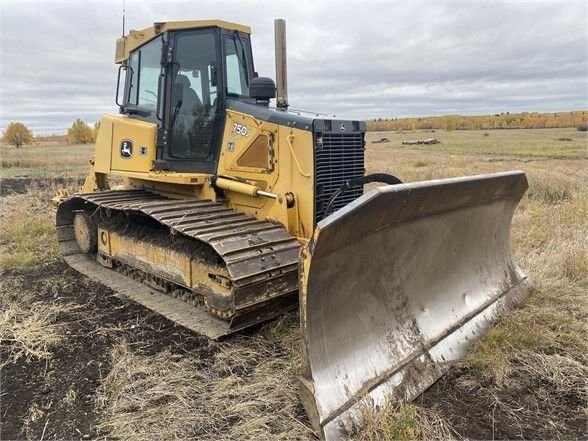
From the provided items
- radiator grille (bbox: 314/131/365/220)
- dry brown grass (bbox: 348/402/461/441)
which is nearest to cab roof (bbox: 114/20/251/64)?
→ radiator grille (bbox: 314/131/365/220)

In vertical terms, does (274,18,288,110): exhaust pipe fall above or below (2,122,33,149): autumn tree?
below

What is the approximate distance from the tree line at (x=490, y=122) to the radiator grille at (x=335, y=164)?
68066mm

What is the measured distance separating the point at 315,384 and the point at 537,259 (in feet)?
14.2

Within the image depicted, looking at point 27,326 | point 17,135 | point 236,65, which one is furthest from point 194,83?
point 17,135

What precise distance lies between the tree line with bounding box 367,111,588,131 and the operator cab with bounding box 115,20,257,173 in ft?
224

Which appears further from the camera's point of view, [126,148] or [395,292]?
[126,148]

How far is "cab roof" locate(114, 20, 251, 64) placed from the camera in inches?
220

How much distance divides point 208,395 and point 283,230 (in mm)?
1771

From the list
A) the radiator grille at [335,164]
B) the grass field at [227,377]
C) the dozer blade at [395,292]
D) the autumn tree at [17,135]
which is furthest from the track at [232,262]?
the autumn tree at [17,135]

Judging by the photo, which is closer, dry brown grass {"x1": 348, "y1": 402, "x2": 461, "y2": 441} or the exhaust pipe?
dry brown grass {"x1": 348, "y1": 402, "x2": 461, "y2": 441}

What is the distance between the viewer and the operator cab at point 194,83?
559 centimetres

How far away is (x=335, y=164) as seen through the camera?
5156 millimetres

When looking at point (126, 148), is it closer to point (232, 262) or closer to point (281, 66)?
point (281, 66)

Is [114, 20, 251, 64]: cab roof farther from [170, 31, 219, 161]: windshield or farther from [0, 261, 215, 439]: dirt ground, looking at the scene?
[0, 261, 215, 439]: dirt ground
